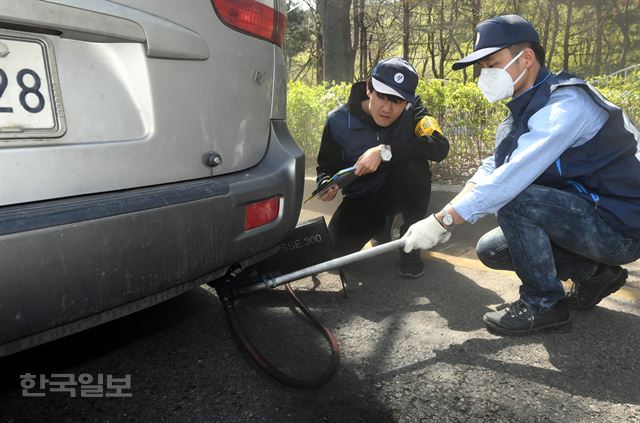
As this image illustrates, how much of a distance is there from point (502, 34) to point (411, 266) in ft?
4.24

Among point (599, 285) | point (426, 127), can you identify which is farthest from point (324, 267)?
point (599, 285)

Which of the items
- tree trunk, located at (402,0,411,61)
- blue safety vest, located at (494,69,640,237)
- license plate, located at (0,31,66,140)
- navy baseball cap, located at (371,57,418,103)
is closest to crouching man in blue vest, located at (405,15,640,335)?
blue safety vest, located at (494,69,640,237)

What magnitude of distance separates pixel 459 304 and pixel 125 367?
146 centimetres

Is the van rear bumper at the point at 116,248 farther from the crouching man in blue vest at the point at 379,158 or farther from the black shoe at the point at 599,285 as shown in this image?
the black shoe at the point at 599,285

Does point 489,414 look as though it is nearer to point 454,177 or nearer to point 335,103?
point 454,177

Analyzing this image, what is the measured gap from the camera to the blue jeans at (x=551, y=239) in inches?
75.3

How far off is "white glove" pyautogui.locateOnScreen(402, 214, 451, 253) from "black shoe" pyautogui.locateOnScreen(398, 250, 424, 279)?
0.76 metres

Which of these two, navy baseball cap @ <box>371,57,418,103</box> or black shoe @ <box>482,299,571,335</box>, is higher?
navy baseball cap @ <box>371,57,418,103</box>

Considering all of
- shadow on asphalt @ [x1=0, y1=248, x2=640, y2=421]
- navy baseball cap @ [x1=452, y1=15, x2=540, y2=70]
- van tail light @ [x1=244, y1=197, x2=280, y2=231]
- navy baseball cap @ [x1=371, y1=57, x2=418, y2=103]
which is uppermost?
navy baseball cap @ [x1=452, y1=15, x2=540, y2=70]

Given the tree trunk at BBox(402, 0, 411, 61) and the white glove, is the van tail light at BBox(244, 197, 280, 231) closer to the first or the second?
the white glove

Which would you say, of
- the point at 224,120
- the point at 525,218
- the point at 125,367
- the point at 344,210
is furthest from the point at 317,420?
the point at 344,210

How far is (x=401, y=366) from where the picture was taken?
1851mm

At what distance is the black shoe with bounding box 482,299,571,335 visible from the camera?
6.68 feet

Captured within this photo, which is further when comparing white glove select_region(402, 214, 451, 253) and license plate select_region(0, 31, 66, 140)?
white glove select_region(402, 214, 451, 253)
